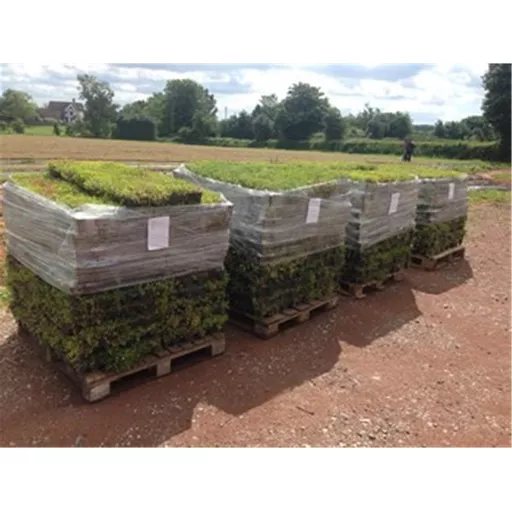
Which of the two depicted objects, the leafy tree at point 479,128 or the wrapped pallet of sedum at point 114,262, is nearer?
the wrapped pallet of sedum at point 114,262

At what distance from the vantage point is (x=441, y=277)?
23.7ft

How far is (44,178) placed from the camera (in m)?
4.53

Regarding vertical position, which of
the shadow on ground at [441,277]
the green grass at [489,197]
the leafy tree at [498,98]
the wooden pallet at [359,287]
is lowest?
the shadow on ground at [441,277]

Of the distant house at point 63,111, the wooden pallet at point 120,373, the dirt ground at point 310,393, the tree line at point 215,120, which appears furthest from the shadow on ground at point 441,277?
the distant house at point 63,111

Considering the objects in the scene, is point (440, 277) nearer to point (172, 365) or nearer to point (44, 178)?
point (172, 365)

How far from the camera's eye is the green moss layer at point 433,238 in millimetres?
7465

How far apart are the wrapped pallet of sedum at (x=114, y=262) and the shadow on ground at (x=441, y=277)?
11.6ft

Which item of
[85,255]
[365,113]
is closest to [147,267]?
[85,255]

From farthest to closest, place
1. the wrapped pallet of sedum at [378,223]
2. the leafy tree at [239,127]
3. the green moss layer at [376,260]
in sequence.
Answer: the leafy tree at [239,127], the green moss layer at [376,260], the wrapped pallet of sedum at [378,223]

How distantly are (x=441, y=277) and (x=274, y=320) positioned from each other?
3.53 m

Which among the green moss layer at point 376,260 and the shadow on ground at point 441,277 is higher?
the green moss layer at point 376,260

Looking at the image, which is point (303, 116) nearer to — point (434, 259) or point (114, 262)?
point (434, 259)

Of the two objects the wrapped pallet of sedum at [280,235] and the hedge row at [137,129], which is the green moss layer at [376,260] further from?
the hedge row at [137,129]

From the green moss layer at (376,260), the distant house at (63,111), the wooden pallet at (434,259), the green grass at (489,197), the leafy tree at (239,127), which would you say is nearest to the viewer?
the green moss layer at (376,260)
